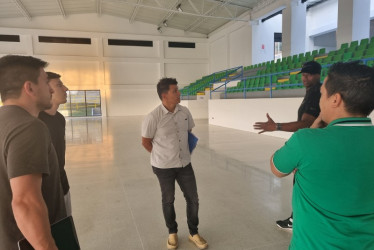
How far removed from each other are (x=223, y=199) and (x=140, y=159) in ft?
9.36

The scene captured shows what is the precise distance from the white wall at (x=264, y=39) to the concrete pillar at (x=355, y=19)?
594cm

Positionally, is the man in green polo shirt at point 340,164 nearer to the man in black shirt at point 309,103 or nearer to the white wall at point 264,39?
the man in black shirt at point 309,103

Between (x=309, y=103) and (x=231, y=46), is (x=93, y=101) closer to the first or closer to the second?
(x=231, y=46)

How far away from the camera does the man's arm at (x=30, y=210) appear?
942mm

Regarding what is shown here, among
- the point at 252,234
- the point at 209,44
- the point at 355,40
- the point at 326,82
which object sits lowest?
the point at 252,234

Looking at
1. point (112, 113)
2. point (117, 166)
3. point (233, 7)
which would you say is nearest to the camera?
point (117, 166)

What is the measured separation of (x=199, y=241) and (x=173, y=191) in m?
0.51

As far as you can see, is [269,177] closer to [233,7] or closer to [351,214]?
[351,214]

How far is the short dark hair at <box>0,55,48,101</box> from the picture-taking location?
104cm

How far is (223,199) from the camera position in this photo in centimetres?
337

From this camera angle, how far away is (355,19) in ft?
32.4

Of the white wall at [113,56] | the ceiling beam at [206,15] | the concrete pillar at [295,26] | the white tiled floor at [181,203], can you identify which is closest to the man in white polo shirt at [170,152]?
the white tiled floor at [181,203]

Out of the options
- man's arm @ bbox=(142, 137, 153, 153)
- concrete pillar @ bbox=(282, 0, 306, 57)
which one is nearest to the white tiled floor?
man's arm @ bbox=(142, 137, 153, 153)

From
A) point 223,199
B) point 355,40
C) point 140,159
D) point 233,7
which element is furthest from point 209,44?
point 223,199
